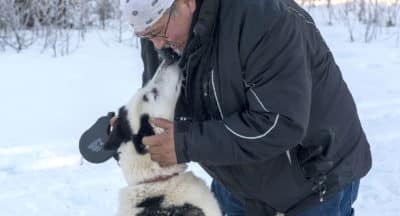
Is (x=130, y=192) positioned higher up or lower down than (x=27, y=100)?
higher up

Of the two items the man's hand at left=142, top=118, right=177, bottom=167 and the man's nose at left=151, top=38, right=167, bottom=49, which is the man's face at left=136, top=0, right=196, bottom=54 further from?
the man's hand at left=142, top=118, right=177, bottom=167

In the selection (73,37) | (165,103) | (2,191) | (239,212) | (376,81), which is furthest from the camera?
(73,37)

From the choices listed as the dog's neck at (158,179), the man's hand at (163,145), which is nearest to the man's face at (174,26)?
the man's hand at (163,145)

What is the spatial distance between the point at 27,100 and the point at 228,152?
5111mm

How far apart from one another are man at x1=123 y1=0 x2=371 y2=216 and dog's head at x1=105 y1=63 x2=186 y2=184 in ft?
0.24

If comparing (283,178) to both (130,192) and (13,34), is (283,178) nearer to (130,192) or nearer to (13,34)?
(130,192)

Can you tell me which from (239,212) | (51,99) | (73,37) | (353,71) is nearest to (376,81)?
(353,71)

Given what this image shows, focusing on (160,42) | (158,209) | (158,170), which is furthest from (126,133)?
(160,42)

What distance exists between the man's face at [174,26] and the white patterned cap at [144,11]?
0.9 inches

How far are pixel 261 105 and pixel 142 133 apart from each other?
59cm

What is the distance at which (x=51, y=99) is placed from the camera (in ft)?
23.4

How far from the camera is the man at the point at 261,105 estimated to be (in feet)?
7.25

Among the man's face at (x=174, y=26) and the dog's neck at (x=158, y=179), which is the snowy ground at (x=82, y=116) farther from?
the man's face at (x=174, y=26)

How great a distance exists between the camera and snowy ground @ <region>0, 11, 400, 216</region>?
4.76 metres
